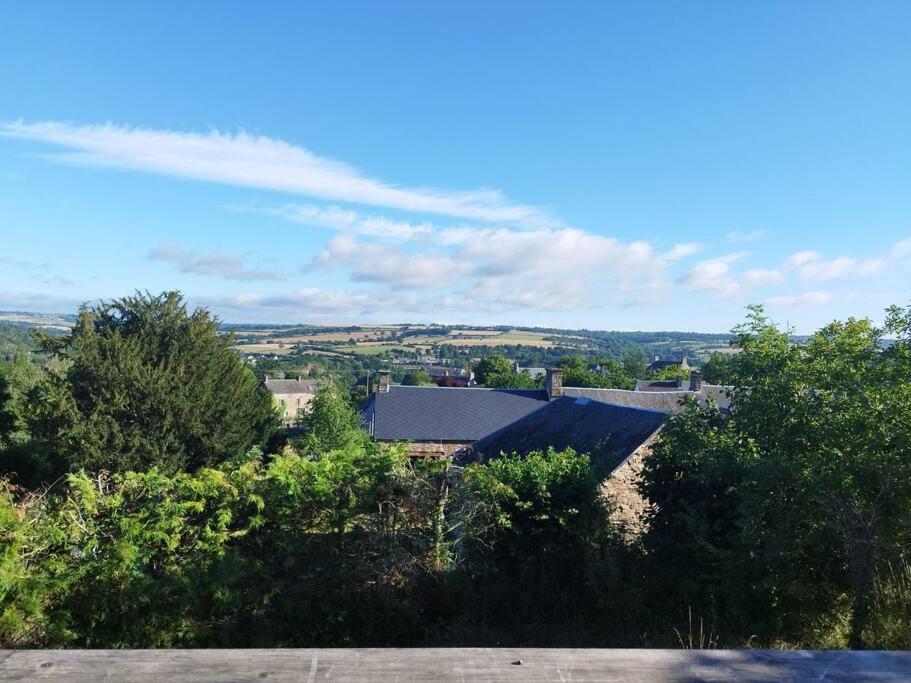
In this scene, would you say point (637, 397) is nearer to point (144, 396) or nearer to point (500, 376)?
point (144, 396)

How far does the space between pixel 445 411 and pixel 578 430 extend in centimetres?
1048

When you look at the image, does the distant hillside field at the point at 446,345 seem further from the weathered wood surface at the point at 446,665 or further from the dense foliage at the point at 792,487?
the weathered wood surface at the point at 446,665

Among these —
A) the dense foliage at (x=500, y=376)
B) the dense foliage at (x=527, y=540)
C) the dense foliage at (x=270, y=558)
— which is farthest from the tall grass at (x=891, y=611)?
the dense foliage at (x=500, y=376)

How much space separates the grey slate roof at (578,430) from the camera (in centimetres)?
1661

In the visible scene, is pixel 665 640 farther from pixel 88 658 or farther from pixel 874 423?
pixel 88 658

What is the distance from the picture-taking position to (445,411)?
2955 centimetres

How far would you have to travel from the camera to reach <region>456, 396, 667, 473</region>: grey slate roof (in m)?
16.6

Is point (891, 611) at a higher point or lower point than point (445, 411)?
higher

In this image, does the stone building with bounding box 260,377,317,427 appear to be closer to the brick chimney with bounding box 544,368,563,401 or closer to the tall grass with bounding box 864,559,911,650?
the brick chimney with bounding box 544,368,563,401

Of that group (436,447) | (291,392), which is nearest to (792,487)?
(436,447)

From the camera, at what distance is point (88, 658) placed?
1.57m

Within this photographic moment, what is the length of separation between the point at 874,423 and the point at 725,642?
2558mm

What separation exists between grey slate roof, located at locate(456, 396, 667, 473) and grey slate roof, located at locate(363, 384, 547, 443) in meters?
4.60

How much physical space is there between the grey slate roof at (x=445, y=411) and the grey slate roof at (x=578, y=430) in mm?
4603
